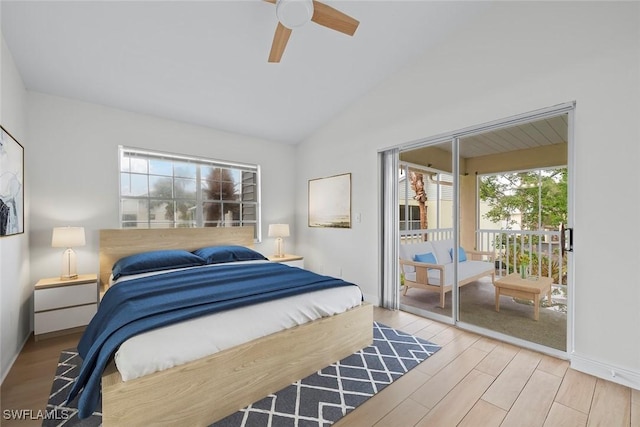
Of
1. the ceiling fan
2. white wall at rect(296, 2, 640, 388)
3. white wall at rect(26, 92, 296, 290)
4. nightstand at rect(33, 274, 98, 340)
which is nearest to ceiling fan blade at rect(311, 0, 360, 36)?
the ceiling fan

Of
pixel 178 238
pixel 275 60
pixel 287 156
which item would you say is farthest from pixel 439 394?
pixel 287 156

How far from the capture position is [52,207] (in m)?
2.98

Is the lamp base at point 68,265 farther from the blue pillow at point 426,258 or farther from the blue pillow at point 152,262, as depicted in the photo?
the blue pillow at point 426,258

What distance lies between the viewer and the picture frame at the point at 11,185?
2070mm

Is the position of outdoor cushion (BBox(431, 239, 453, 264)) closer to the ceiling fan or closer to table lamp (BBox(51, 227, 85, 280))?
the ceiling fan

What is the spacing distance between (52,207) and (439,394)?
13.4 feet

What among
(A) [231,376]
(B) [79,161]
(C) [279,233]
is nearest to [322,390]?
(A) [231,376]

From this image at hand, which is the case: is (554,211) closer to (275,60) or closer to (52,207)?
(275,60)

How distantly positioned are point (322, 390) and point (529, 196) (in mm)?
2765

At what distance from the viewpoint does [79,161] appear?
3139 mm

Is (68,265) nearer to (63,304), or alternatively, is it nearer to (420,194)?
(63,304)

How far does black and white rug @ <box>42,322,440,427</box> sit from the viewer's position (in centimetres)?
164

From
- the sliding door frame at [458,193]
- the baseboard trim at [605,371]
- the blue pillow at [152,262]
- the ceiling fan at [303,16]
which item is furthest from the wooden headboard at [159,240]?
the baseboard trim at [605,371]

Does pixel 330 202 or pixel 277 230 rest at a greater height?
pixel 330 202
